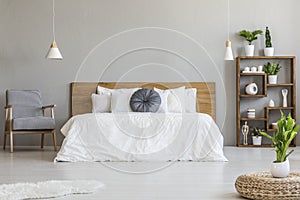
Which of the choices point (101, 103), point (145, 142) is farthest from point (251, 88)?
point (145, 142)

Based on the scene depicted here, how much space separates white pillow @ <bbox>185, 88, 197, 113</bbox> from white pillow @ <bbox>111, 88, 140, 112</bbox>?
29.5 inches

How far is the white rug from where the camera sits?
403 cm

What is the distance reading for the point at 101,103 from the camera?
25.3ft

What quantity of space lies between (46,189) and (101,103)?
3.52 m

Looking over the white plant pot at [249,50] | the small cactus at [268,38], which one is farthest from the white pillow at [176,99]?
the small cactus at [268,38]

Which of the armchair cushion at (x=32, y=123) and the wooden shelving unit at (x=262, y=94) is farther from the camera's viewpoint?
the wooden shelving unit at (x=262, y=94)

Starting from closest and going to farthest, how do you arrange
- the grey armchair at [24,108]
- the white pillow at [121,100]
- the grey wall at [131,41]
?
the grey armchair at [24,108]
the white pillow at [121,100]
the grey wall at [131,41]

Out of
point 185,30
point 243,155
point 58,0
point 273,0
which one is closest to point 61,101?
point 58,0

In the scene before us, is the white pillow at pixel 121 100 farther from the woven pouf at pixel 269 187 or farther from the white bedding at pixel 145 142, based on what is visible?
the woven pouf at pixel 269 187

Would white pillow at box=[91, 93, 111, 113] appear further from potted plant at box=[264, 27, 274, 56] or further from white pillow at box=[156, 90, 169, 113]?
potted plant at box=[264, 27, 274, 56]

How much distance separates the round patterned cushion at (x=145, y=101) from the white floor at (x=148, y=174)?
1.14 metres

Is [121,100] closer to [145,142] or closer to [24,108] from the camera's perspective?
[24,108]

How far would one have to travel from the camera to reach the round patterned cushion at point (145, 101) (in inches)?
284

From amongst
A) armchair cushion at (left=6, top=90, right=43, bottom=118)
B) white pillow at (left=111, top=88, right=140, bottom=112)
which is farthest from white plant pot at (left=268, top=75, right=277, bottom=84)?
armchair cushion at (left=6, top=90, right=43, bottom=118)
